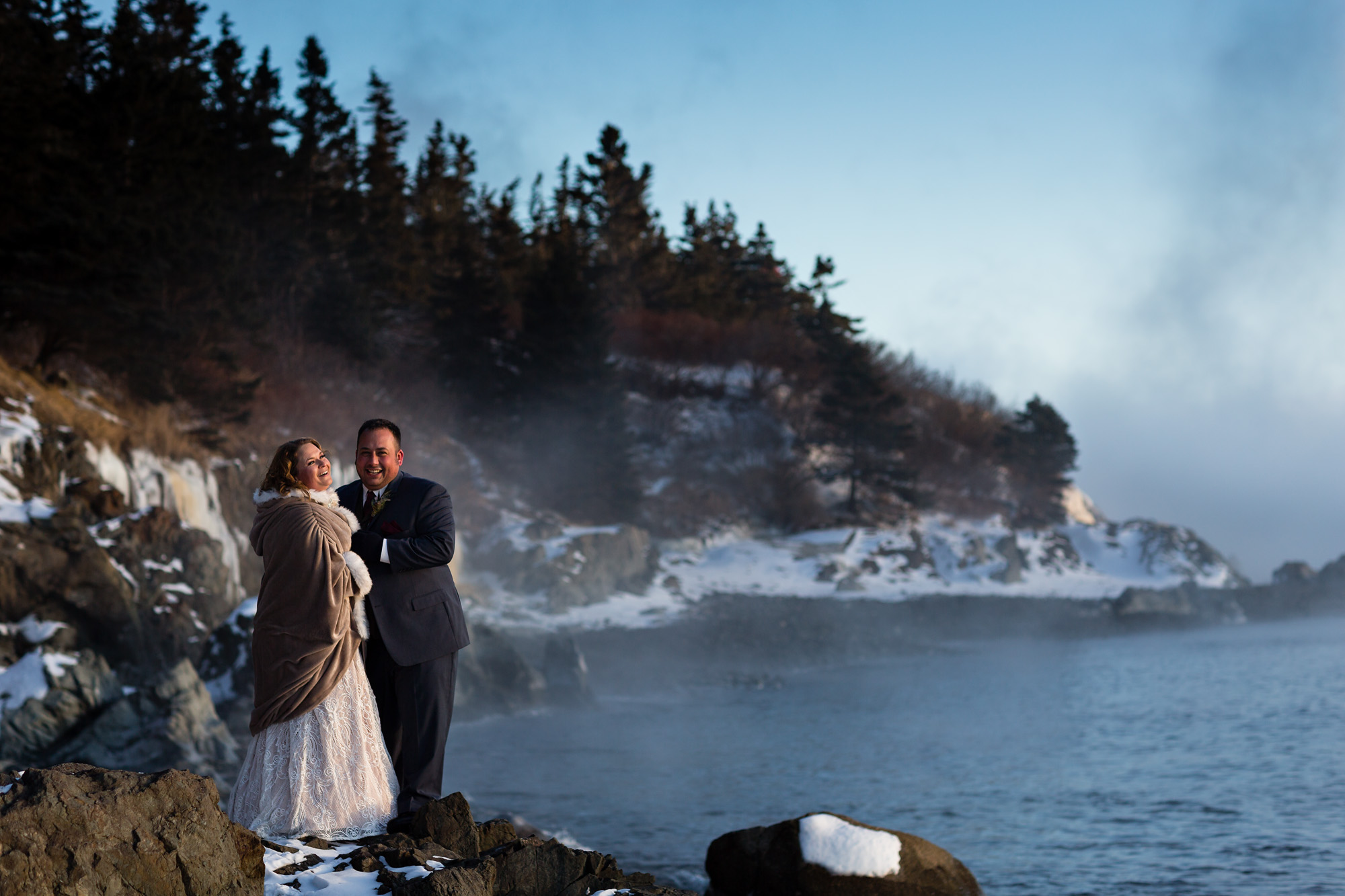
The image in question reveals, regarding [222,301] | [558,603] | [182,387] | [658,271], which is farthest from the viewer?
[658,271]

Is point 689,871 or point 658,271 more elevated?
point 658,271

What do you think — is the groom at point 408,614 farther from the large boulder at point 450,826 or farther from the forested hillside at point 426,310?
the forested hillside at point 426,310

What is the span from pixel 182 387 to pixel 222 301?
2432mm

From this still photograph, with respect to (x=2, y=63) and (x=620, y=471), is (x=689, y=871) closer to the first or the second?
(x=2, y=63)

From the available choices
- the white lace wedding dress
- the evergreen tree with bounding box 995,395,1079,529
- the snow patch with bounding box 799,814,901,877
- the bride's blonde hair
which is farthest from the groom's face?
the evergreen tree with bounding box 995,395,1079,529

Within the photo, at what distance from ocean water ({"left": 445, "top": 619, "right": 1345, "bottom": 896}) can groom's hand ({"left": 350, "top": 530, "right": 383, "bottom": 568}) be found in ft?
17.9

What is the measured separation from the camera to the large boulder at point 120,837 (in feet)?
10.5

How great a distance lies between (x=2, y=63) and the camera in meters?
17.3

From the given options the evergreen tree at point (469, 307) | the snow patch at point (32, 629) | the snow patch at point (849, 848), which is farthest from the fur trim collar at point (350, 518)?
the evergreen tree at point (469, 307)

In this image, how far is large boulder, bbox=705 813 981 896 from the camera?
7.04m

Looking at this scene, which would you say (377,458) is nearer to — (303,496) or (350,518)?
(350,518)

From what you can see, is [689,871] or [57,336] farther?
[57,336]

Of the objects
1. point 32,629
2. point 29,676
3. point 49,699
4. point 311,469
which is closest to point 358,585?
point 311,469

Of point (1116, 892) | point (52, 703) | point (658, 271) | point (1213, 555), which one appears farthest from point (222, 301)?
point (1213, 555)
